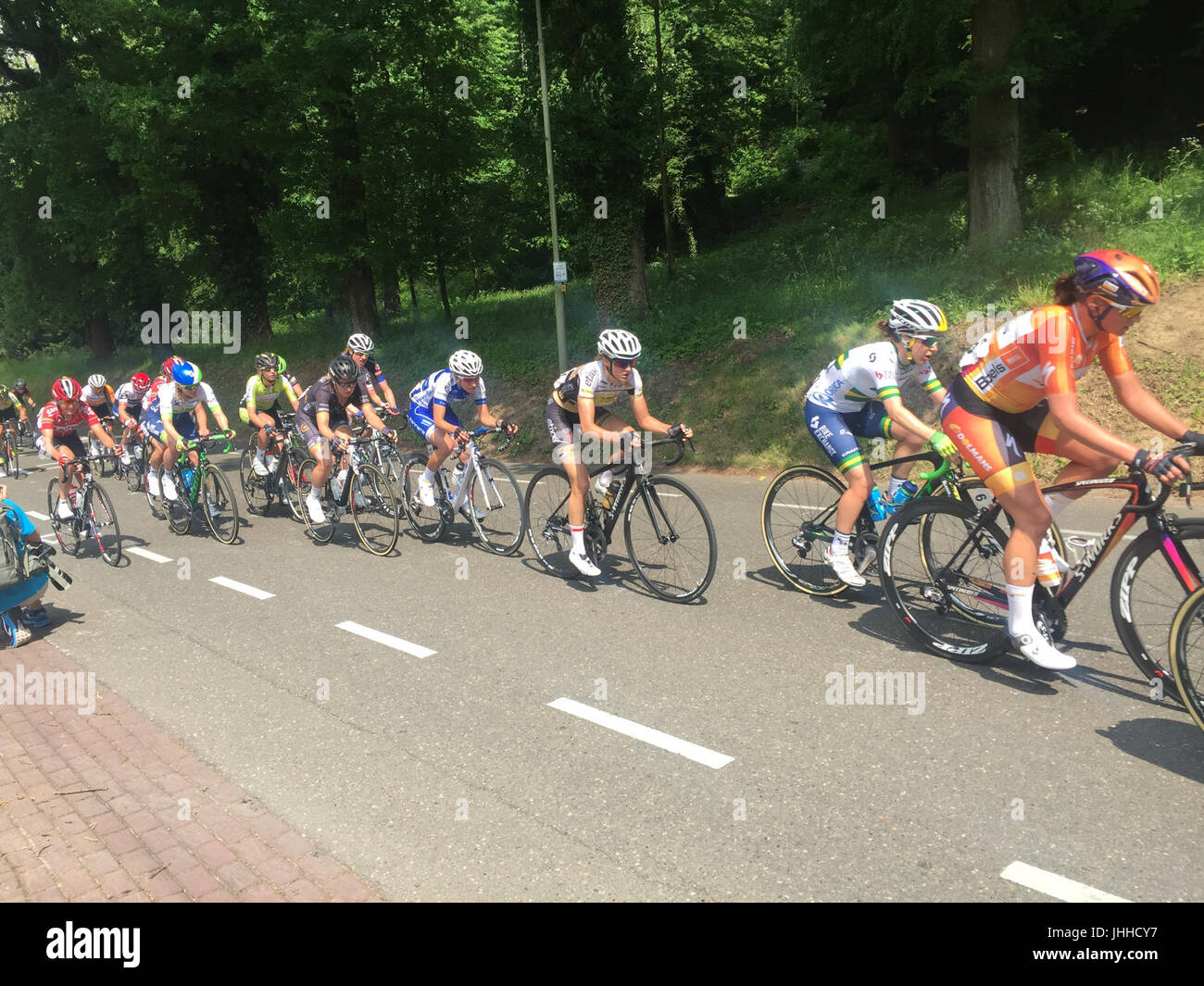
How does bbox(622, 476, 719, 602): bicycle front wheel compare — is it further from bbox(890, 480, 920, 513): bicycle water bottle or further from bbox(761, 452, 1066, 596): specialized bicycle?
bbox(890, 480, 920, 513): bicycle water bottle

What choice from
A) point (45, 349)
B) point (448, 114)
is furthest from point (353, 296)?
point (45, 349)

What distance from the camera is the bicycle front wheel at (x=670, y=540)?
6.65 meters

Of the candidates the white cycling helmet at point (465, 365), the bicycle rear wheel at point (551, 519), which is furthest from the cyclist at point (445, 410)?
the bicycle rear wheel at point (551, 519)

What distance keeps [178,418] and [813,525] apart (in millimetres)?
8263

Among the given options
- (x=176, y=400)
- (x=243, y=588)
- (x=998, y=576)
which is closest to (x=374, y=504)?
(x=243, y=588)

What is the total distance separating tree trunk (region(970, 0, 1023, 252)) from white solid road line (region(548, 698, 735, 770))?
1199cm

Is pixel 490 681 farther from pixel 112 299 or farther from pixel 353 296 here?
pixel 112 299

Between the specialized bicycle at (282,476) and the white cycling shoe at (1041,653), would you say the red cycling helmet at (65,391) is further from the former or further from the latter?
the white cycling shoe at (1041,653)

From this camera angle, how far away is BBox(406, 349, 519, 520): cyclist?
8312 mm

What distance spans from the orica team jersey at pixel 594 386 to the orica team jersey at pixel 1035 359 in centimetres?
251

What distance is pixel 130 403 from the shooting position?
1441cm

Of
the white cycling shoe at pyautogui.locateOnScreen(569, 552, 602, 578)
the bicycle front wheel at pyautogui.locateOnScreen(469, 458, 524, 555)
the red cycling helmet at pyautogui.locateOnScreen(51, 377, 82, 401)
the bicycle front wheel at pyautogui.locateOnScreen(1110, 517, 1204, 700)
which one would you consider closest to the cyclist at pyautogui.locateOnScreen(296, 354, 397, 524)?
the bicycle front wheel at pyautogui.locateOnScreen(469, 458, 524, 555)

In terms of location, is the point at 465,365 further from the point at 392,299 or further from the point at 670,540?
the point at 392,299
